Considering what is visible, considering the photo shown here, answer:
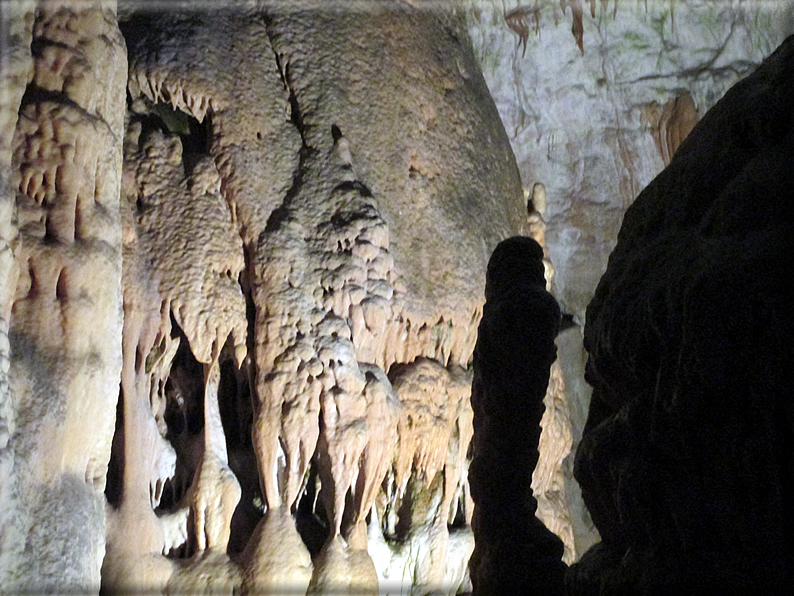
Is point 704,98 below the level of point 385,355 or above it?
above

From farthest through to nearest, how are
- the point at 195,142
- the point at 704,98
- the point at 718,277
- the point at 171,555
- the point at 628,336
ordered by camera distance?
the point at 704,98 < the point at 195,142 < the point at 171,555 < the point at 628,336 < the point at 718,277

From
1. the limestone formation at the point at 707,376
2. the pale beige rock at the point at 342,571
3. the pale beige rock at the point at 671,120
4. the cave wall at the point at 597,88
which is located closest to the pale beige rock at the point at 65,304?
the pale beige rock at the point at 342,571

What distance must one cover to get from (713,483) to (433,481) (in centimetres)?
342

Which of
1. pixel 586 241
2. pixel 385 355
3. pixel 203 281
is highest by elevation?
pixel 586 241

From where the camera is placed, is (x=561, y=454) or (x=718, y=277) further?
(x=561, y=454)

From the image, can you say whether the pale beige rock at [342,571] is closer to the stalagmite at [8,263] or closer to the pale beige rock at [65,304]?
the pale beige rock at [65,304]

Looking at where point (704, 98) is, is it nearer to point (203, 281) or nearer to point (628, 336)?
point (203, 281)

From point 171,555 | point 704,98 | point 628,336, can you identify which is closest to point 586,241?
point 704,98

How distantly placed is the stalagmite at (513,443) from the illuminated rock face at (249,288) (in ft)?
5.18

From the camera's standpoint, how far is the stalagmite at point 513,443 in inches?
74.1

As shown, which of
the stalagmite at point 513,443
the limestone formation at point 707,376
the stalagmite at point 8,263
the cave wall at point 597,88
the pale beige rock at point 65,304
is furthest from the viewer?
the cave wall at point 597,88

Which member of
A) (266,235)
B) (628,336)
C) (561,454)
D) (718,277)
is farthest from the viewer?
(561,454)

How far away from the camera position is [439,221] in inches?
186

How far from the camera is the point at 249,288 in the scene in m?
4.14
